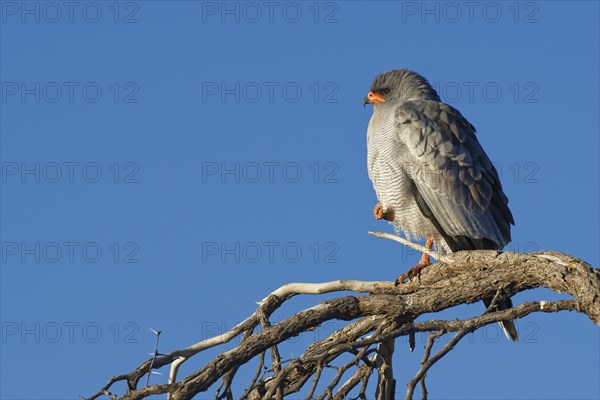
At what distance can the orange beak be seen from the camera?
9.80 m

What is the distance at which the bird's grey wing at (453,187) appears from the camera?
8781 millimetres

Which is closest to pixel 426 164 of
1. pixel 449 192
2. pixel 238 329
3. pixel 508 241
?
pixel 449 192

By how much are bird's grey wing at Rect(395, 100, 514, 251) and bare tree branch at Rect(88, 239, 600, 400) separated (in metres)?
1.18

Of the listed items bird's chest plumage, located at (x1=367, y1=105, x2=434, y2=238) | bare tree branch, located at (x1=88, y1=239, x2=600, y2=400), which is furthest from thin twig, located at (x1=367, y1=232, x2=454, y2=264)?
bird's chest plumage, located at (x1=367, y1=105, x2=434, y2=238)

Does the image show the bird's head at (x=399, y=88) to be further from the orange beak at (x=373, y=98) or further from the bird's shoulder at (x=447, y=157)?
the bird's shoulder at (x=447, y=157)

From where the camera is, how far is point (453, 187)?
8852 mm

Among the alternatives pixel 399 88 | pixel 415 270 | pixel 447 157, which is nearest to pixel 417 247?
pixel 415 270

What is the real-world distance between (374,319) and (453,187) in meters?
2.08

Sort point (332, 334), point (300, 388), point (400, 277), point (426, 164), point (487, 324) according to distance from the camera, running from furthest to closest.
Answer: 1. point (426, 164)
2. point (400, 277)
3. point (332, 334)
4. point (300, 388)
5. point (487, 324)

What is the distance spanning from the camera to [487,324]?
624cm

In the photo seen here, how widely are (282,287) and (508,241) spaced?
8.40 ft

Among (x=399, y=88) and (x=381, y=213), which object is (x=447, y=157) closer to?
(x=381, y=213)

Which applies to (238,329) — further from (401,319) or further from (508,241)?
(508,241)

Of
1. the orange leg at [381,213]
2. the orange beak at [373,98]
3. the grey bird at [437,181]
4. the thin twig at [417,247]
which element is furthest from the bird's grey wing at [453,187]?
the thin twig at [417,247]
